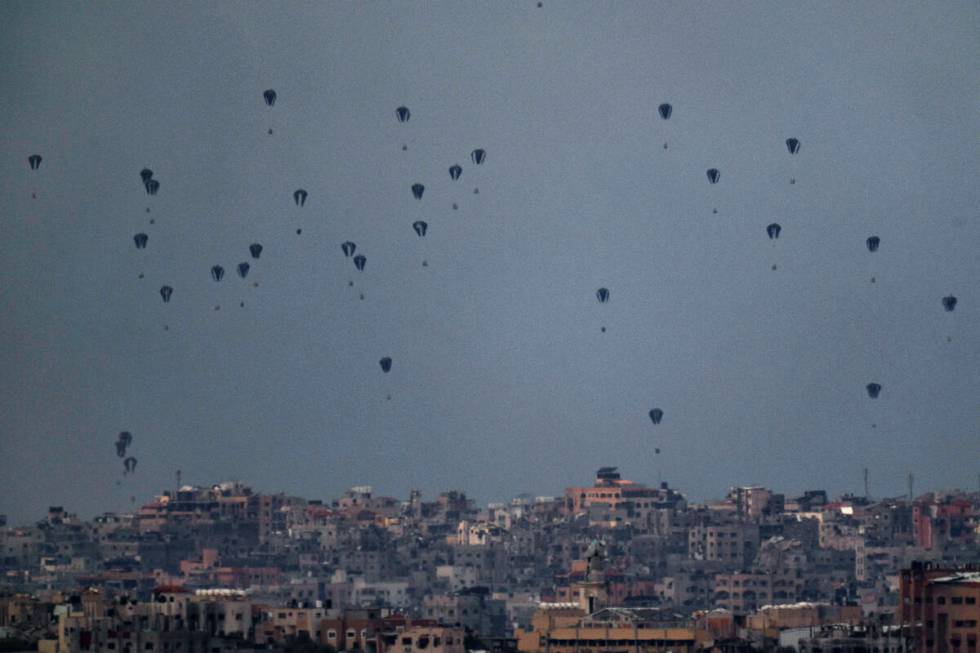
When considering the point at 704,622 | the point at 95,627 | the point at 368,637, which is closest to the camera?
the point at 95,627

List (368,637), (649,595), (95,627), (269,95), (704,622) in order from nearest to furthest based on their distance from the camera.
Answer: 1. (95,627)
2. (368,637)
3. (704,622)
4. (269,95)
5. (649,595)

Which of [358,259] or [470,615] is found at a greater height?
[358,259]

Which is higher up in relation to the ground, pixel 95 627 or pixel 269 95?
pixel 269 95

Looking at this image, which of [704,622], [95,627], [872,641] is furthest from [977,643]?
[95,627]

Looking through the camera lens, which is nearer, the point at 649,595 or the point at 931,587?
the point at 931,587

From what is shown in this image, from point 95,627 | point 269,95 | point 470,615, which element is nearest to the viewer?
A: point 95,627

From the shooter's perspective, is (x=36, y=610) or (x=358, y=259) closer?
(x=36, y=610)

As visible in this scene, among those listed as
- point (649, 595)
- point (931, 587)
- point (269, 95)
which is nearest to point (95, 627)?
point (931, 587)

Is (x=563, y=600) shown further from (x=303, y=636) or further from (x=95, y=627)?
(x=95, y=627)

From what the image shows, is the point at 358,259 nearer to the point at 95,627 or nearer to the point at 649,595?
the point at 649,595
